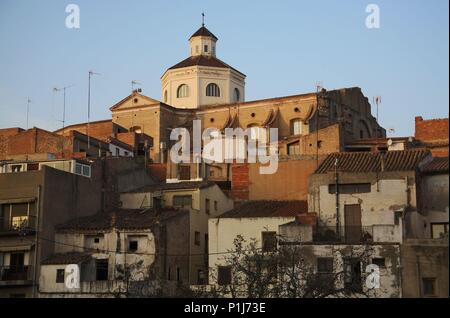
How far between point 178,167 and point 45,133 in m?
9.56

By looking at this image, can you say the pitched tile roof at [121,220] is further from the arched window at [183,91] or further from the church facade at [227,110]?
the arched window at [183,91]

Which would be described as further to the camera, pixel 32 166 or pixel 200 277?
pixel 32 166

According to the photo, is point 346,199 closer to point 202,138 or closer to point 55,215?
point 55,215

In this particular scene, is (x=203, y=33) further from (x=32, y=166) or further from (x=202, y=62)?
(x=32, y=166)

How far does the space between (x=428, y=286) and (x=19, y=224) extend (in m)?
21.9

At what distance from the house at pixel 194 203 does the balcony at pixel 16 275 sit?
326 inches

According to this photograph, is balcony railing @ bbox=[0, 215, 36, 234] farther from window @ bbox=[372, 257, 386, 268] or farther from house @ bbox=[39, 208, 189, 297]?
window @ bbox=[372, 257, 386, 268]

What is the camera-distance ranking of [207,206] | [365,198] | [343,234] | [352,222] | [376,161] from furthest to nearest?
1. [207,206]
2. [376,161]
3. [365,198]
4. [352,222]
5. [343,234]

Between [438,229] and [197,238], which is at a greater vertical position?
[438,229]

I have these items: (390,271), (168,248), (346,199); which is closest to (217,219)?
(168,248)

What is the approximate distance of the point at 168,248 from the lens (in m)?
50.3

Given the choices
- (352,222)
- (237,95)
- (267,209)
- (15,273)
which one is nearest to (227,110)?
(237,95)

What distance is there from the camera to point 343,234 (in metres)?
49.2

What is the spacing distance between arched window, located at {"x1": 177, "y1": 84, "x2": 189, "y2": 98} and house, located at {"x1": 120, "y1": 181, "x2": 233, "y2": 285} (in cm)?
3076
